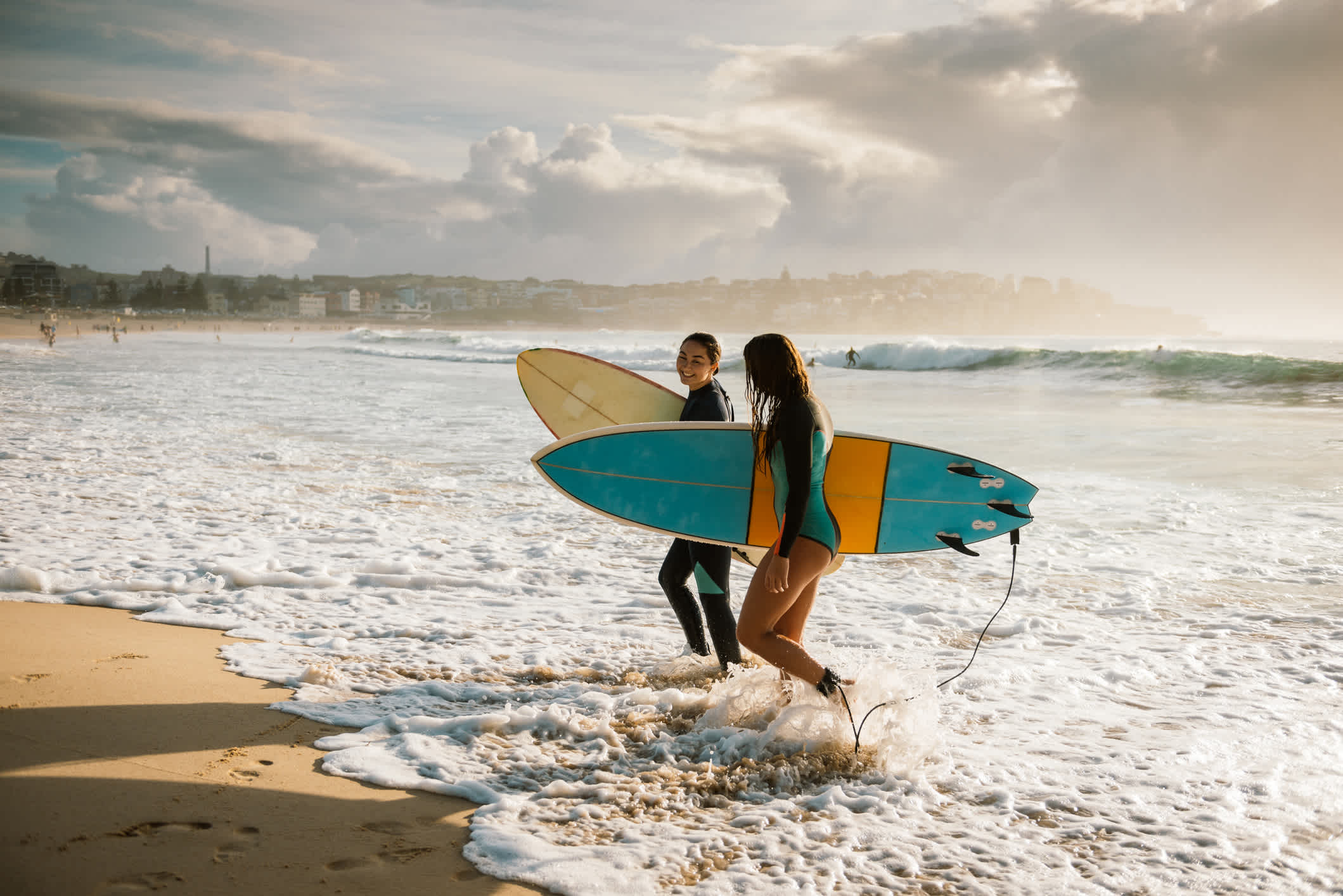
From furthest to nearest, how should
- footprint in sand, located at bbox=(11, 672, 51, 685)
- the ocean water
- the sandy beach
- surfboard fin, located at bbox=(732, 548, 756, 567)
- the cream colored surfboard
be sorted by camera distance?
1. the cream colored surfboard
2. surfboard fin, located at bbox=(732, 548, 756, 567)
3. footprint in sand, located at bbox=(11, 672, 51, 685)
4. the ocean water
5. the sandy beach

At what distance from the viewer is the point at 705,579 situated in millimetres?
3555

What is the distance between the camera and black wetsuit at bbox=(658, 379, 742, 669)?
Answer: 3.56 metres

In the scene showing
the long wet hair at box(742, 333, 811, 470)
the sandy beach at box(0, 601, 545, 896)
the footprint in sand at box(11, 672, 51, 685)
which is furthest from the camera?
the footprint in sand at box(11, 672, 51, 685)

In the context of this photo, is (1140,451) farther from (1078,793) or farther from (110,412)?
(110,412)

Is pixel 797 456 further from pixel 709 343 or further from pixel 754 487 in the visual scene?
pixel 709 343

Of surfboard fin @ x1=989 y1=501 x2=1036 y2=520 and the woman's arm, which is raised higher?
the woman's arm

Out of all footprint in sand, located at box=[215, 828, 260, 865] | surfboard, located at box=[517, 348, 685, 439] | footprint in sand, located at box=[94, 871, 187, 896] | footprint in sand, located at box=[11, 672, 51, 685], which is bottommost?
footprint in sand, located at box=[215, 828, 260, 865]

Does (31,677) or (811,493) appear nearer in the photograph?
(811,493)

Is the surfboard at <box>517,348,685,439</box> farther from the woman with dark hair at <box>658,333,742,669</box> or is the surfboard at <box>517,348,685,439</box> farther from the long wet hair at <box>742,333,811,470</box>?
the long wet hair at <box>742,333,811,470</box>

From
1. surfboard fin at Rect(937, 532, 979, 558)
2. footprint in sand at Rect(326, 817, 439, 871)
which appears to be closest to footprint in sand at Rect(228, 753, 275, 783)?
footprint in sand at Rect(326, 817, 439, 871)

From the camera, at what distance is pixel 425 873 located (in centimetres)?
225

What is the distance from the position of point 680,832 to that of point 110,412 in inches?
517

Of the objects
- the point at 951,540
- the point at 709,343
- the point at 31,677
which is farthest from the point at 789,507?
the point at 31,677

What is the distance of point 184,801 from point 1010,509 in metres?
3.14
